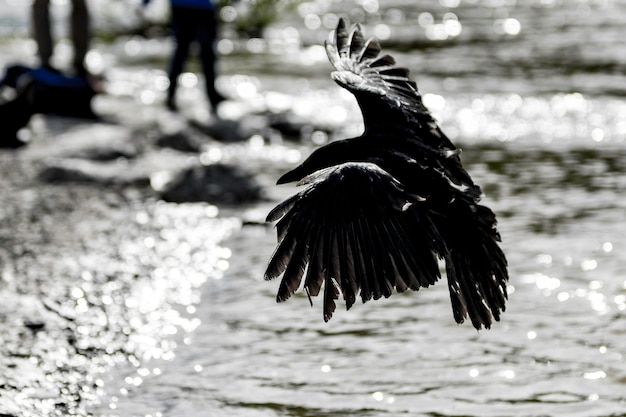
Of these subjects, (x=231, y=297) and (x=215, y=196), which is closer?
(x=231, y=297)

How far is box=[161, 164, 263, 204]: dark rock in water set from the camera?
28.9 feet

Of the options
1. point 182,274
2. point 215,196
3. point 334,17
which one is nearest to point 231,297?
point 182,274

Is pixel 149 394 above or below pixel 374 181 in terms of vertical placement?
below

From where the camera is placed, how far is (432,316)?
636cm

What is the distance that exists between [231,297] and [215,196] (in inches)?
86.6

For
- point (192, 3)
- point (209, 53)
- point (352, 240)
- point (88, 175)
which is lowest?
point (88, 175)

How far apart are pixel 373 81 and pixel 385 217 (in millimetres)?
1069

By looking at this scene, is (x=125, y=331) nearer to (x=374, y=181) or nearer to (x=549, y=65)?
(x=374, y=181)

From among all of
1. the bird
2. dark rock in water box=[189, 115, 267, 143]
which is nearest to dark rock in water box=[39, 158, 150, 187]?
dark rock in water box=[189, 115, 267, 143]

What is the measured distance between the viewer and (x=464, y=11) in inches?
Answer: 876

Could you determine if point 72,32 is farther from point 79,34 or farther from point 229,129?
point 229,129

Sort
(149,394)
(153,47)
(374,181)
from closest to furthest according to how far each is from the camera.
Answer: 1. (374,181)
2. (149,394)
3. (153,47)

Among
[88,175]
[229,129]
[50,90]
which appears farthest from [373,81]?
[50,90]

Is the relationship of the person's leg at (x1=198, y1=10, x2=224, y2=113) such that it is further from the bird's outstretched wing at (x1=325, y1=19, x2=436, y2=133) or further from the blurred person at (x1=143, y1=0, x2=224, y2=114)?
the bird's outstretched wing at (x1=325, y1=19, x2=436, y2=133)
